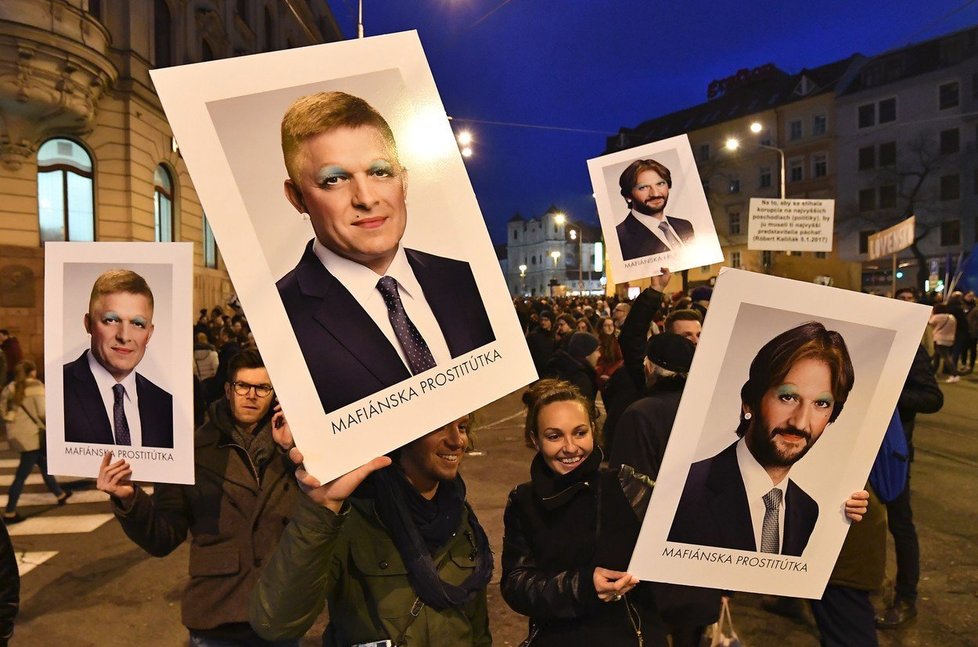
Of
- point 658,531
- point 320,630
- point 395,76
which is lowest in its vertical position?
point 320,630

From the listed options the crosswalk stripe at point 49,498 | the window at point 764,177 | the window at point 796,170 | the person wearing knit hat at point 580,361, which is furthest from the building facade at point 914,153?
the crosswalk stripe at point 49,498

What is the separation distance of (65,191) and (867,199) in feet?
151

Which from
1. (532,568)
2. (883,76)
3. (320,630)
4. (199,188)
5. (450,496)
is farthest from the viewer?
(883,76)

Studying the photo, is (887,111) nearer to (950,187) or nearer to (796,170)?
(950,187)

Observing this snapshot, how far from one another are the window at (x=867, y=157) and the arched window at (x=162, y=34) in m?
42.8

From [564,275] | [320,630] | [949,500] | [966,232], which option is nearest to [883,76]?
[966,232]

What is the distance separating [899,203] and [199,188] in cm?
4986

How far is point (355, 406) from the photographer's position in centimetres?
163

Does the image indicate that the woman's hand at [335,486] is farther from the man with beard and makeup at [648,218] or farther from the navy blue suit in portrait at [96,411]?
the man with beard and makeup at [648,218]

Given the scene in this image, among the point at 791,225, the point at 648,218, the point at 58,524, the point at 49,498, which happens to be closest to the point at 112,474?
the point at 648,218

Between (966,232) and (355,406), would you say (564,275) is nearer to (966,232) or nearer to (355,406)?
(966,232)

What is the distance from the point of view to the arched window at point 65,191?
1503 centimetres

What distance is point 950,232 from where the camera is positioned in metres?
41.0

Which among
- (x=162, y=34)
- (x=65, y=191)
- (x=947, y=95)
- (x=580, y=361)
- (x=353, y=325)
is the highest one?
(x=947, y=95)
